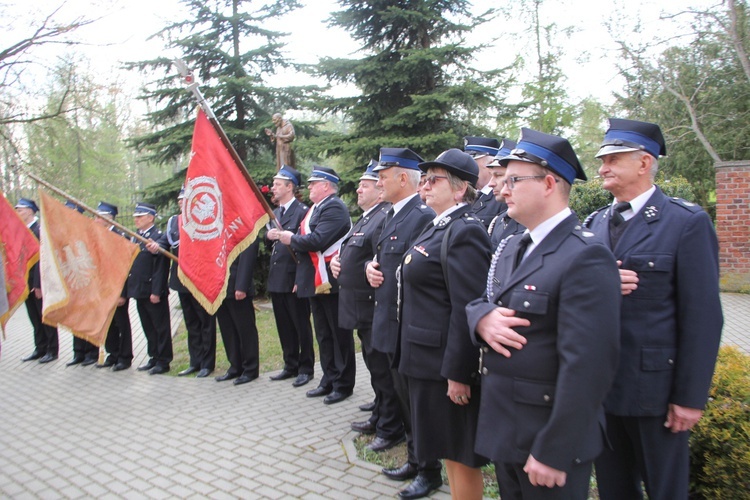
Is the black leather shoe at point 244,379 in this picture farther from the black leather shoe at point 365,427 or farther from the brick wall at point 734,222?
the brick wall at point 734,222

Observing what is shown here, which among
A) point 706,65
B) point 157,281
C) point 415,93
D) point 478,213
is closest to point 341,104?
point 415,93

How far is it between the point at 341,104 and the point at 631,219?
33.5 ft

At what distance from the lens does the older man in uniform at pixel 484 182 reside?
4891 mm

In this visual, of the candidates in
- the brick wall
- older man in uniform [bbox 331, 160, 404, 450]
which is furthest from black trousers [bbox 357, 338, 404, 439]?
the brick wall

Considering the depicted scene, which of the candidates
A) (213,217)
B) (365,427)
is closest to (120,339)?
(213,217)

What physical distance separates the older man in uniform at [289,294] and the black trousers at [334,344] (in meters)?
0.50

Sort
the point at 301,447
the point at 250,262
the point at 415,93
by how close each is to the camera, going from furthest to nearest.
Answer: the point at 415,93 → the point at 250,262 → the point at 301,447

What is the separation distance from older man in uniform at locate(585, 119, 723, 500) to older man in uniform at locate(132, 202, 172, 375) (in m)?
6.45

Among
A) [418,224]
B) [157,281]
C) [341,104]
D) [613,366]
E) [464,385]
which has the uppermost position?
[341,104]

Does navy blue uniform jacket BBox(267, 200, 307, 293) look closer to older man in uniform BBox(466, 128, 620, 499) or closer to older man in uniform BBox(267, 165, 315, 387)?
older man in uniform BBox(267, 165, 315, 387)

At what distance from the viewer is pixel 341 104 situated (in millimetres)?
12250

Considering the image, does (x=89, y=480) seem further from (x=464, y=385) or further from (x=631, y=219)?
(x=631, y=219)

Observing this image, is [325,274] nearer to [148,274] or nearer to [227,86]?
[148,274]

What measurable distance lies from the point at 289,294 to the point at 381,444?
2.62m
